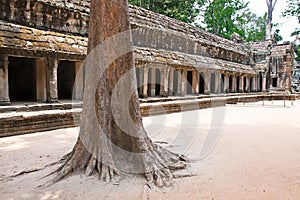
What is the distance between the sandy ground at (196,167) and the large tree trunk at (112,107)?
1.15ft

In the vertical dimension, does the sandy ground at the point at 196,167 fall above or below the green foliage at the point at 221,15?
below

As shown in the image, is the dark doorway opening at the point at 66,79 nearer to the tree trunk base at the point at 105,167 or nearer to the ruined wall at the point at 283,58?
the tree trunk base at the point at 105,167

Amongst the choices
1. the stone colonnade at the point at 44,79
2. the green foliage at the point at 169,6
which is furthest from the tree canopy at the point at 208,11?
the stone colonnade at the point at 44,79

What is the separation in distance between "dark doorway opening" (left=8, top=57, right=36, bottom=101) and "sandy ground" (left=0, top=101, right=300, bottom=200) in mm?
4637

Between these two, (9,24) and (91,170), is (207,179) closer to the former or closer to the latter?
(91,170)

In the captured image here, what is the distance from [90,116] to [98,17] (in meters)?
1.78

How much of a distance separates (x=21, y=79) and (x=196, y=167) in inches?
378

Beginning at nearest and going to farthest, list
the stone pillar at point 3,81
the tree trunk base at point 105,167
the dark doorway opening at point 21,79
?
1. the tree trunk base at point 105,167
2. the stone pillar at point 3,81
3. the dark doorway opening at point 21,79

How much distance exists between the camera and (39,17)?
32.5 feet

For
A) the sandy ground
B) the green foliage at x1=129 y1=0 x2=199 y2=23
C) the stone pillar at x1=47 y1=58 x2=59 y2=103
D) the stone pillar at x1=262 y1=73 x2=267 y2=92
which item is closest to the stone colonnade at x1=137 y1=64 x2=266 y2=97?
the stone pillar at x1=262 y1=73 x2=267 y2=92

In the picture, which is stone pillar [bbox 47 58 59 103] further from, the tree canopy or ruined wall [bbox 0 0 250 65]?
the tree canopy

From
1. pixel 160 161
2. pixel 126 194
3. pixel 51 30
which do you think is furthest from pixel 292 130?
pixel 51 30

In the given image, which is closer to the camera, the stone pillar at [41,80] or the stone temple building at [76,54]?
the stone temple building at [76,54]

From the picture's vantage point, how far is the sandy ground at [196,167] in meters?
3.80
